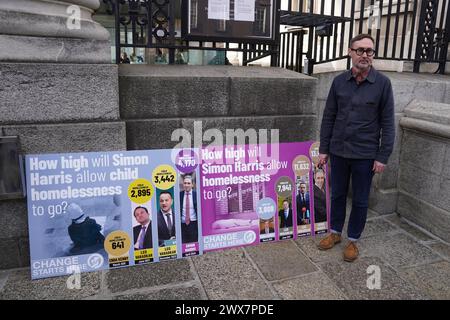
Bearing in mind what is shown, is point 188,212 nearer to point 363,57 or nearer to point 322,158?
point 322,158

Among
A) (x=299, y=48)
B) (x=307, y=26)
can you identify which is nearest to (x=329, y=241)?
(x=307, y=26)

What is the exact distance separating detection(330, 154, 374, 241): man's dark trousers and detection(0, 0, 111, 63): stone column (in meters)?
2.46

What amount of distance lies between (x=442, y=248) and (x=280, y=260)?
1735mm

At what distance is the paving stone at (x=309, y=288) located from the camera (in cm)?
289

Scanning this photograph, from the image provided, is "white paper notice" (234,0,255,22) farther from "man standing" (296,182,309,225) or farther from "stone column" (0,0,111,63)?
"man standing" (296,182,309,225)

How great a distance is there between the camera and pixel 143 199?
3354 mm

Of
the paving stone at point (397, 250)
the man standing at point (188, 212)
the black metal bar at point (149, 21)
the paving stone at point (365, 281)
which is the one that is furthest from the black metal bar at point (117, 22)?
the paving stone at point (397, 250)

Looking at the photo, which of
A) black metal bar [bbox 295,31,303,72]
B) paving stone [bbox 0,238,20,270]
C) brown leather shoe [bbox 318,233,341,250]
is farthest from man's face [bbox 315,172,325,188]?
black metal bar [bbox 295,31,303,72]

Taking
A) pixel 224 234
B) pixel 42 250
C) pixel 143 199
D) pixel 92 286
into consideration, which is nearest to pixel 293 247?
pixel 224 234

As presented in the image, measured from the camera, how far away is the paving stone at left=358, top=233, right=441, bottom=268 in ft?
11.5

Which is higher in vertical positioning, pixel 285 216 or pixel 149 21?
pixel 149 21

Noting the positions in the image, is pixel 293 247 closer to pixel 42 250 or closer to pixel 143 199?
pixel 143 199

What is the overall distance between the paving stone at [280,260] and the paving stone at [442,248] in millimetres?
1389

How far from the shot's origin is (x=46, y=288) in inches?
117
